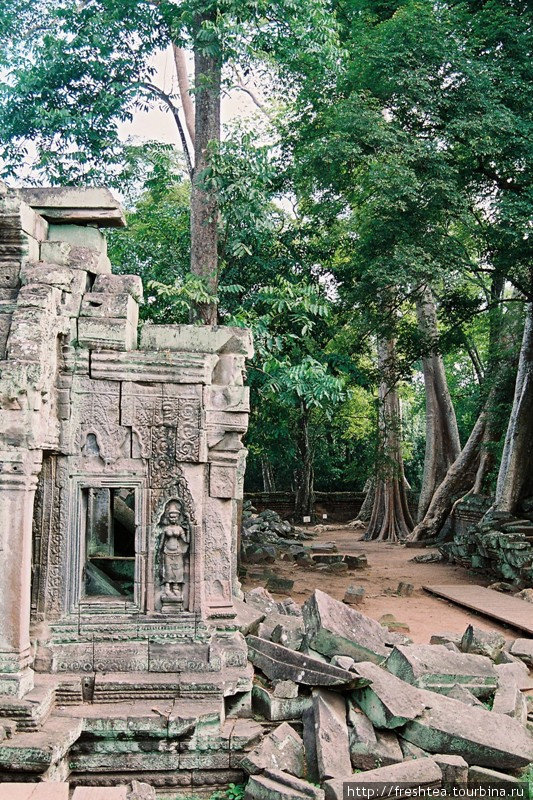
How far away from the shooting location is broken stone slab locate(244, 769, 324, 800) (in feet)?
14.3

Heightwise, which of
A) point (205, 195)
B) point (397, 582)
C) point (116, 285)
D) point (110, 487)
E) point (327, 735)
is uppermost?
point (205, 195)

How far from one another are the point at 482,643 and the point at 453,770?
104 inches

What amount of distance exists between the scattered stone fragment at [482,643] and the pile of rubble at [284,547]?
706 centimetres

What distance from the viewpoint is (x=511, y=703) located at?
19.1 ft

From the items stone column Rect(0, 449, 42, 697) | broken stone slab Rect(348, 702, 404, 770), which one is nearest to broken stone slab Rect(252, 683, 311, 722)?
broken stone slab Rect(348, 702, 404, 770)

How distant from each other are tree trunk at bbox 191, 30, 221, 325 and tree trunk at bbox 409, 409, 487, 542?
9626mm

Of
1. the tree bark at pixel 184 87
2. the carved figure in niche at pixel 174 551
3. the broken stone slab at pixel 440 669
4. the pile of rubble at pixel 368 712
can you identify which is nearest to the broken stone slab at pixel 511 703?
the pile of rubble at pixel 368 712

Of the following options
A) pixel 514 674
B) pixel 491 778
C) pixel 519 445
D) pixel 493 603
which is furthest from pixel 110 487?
pixel 519 445

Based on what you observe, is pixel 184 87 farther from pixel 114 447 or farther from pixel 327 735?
pixel 327 735

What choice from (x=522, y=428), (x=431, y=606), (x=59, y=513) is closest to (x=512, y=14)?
(x=522, y=428)

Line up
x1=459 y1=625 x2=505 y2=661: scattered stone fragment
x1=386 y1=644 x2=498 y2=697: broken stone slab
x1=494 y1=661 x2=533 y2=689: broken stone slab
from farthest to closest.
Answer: x1=459 y1=625 x2=505 y2=661: scattered stone fragment → x1=494 y1=661 x2=533 y2=689: broken stone slab → x1=386 y1=644 x2=498 y2=697: broken stone slab

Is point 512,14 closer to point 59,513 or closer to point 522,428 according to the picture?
point 522,428

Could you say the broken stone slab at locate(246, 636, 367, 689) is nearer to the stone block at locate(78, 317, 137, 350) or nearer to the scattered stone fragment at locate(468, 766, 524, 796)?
the scattered stone fragment at locate(468, 766, 524, 796)

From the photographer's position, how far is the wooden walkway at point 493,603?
374 inches
